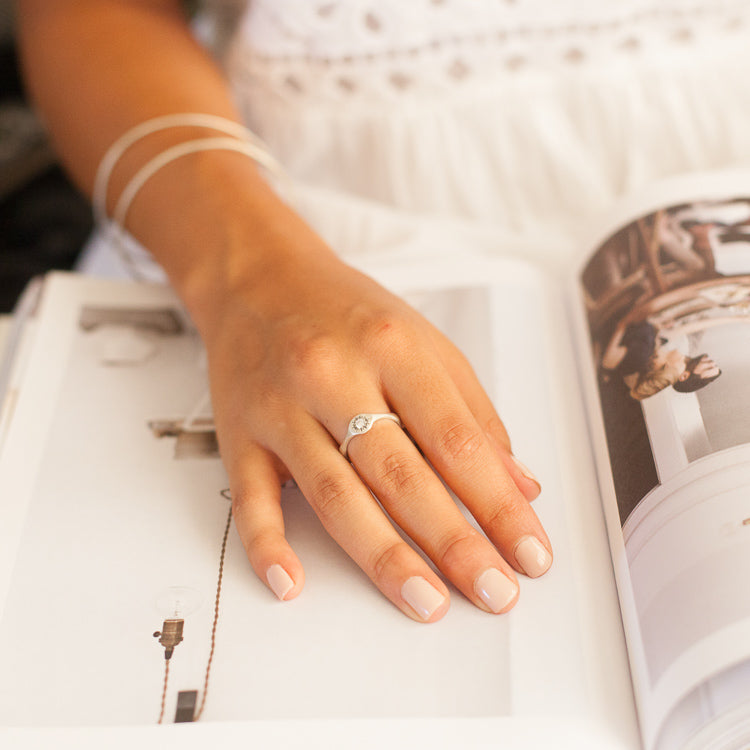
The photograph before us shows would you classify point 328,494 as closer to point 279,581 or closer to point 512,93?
point 279,581

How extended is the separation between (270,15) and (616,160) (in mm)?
312

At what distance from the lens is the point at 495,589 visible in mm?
371

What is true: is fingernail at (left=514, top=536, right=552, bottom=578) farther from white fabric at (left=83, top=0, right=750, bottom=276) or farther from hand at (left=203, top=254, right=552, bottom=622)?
white fabric at (left=83, top=0, right=750, bottom=276)

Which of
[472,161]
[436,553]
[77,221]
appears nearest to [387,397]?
[436,553]

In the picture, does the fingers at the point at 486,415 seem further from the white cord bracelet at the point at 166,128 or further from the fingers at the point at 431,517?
the white cord bracelet at the point at 166,128

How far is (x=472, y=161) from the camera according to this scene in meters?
0.68

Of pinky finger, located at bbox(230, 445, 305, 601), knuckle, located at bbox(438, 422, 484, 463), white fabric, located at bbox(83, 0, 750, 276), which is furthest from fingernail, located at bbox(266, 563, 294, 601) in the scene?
white fabric, located at bbox(83, 0, 750, 276)

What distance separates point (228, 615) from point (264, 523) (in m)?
0.05

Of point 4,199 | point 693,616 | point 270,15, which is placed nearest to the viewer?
point 693,616

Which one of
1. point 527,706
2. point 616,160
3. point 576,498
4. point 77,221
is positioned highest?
point 77,221

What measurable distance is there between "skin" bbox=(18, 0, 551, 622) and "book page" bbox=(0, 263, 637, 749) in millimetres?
17

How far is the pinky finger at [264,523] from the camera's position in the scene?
1.26 feet

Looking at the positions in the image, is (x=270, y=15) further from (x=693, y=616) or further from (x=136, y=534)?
(x=693, y=616)

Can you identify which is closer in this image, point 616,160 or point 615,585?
point 615,585
